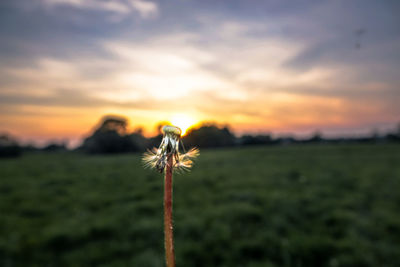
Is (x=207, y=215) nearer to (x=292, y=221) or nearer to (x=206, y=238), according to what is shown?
(x=206, y=238)

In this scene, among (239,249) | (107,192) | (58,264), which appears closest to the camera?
(58,264)

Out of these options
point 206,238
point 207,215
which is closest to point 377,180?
point 207,215

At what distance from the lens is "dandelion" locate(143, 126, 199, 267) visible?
22.6 inches

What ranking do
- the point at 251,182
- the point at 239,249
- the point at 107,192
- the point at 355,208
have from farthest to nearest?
the point at 251,182
the point at 107,192
the point at 355,208
the point at 239,249

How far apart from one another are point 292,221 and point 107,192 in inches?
408

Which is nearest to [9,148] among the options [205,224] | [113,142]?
[113,142]

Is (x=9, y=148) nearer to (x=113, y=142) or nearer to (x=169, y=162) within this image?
(x=113, y=142)

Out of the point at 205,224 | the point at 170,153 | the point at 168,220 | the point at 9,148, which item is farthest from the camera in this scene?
the point at 9,148

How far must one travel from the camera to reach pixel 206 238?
8.91 meters

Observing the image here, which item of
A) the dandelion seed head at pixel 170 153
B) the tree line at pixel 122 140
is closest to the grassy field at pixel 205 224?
the dandelion seed head at pixel 170 153

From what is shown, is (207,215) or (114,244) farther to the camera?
(207,215)

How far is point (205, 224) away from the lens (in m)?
10.1

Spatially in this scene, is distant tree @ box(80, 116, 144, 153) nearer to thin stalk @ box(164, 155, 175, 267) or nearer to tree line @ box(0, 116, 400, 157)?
tree line @ box(0, 116, 400, 157)

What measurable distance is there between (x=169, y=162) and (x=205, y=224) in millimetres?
10111
